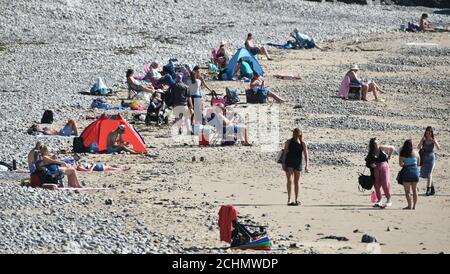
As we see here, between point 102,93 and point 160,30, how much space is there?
12724 millimetres

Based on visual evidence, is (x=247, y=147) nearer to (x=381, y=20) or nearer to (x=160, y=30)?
(x=160, y=30)

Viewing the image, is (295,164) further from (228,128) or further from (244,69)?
(244,69)

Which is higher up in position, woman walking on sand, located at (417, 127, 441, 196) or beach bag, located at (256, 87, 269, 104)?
beach bag, located at (256, 87, 269, 104)

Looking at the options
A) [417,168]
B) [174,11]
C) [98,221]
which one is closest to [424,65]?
[174,11]

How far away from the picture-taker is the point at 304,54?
41938 mm

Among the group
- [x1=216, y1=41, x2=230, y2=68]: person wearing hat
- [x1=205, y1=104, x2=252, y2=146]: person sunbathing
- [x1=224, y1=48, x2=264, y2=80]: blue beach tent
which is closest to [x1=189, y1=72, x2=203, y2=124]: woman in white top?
[x1=205, y1=104, x2=252, y2=146]: person sunbathing

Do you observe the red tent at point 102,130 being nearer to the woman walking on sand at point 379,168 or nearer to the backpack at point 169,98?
the backpack at point 169,98

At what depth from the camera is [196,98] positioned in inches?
1141

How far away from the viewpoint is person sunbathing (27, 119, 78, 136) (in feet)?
88.3

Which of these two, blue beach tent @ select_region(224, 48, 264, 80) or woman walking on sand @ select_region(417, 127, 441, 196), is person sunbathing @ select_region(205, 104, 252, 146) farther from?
blue beach tent @ select_region(224, 48, 264, 80)

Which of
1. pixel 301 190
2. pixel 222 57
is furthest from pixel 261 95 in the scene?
pixel 301 190

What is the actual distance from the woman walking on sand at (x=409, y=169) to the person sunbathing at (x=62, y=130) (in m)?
7.58

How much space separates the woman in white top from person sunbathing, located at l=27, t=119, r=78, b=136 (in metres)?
2.66

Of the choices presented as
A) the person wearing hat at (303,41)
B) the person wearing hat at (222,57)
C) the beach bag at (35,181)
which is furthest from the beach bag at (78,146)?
the person wearing hat at (303,41)
